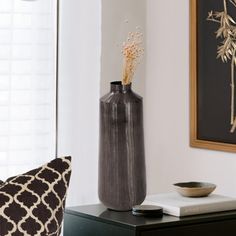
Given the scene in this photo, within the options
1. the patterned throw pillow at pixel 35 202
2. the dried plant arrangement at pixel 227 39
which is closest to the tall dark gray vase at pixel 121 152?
the patterned throw pillow at pixel 35 202

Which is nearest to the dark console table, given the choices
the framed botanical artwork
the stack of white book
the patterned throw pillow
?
the stack of white book

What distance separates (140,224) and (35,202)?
33cm

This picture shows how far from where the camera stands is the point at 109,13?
285 cm

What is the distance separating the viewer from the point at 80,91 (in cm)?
294

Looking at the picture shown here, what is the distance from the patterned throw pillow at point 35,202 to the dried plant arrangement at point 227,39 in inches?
29.6

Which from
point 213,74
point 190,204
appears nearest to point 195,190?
point 190,204

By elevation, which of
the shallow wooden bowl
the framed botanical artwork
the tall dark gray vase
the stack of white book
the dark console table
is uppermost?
the framed botanical artwork

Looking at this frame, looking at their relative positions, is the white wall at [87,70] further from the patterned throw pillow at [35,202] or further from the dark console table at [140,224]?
the patterned throw pillow at [35,202]

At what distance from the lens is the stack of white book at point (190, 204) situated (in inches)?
85.9

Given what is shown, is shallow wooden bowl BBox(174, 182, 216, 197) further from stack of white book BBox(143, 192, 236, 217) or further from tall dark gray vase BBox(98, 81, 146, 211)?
tall dark gray vase BBox(98, 81, 146, 211)

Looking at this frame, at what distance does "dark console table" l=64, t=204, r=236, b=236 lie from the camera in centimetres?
207

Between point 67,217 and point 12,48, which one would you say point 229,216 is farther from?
point 12,48

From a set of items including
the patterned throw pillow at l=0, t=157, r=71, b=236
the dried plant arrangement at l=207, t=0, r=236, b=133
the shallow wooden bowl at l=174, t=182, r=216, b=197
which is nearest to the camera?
the patterned throw pillow at l=0, t=157, r=71, b=236

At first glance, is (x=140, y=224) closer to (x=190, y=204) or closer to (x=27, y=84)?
(x=190, y=204)
